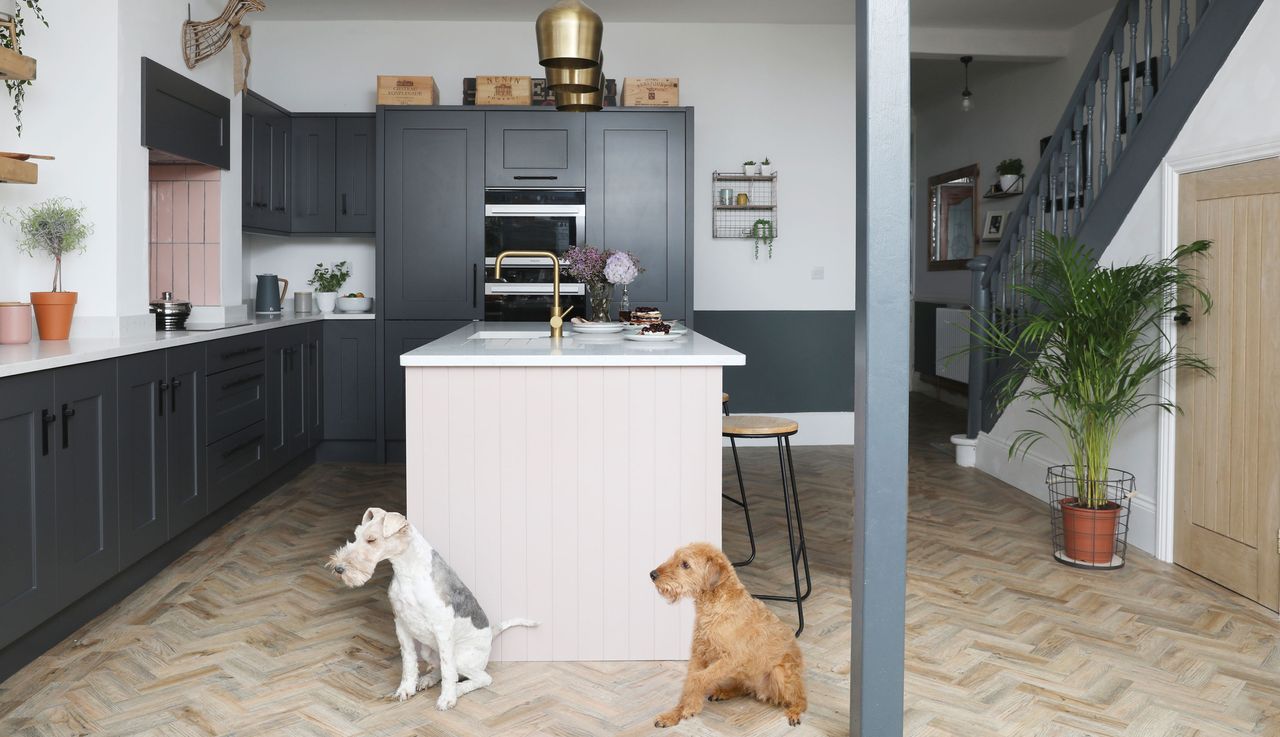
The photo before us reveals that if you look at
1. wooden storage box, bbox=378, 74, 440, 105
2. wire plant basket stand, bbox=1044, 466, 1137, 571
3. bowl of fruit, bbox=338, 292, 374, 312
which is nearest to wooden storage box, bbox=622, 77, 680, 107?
wooden storage box, bbox=378, 74, 440, 105

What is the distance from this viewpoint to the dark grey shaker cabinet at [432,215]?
608cm

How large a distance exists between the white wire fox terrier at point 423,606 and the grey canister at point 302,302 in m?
4.07

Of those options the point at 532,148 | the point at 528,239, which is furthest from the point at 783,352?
the point at 532,148

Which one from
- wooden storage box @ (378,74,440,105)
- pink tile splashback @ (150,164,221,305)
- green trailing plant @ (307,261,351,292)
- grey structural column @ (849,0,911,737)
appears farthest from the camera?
green trailing plant @ (307,261,351,292)

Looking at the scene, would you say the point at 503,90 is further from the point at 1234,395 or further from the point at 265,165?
the point at 1234,395

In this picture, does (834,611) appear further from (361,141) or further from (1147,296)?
(361,141)

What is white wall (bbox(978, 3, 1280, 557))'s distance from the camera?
3498mm

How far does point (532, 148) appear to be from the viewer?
6.12m

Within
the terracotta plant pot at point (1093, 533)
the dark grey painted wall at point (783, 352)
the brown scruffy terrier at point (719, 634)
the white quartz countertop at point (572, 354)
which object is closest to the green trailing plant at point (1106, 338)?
the terracotta plant pot at point (1093, 533)

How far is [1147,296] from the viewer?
394 centimetres

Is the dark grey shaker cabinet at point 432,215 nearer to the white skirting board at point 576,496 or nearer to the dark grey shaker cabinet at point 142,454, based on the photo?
the dark grey shaker cabinet at point 142,454

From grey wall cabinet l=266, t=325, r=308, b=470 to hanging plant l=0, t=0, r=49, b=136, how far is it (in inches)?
65.4

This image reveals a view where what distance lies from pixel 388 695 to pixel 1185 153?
11.9 ft

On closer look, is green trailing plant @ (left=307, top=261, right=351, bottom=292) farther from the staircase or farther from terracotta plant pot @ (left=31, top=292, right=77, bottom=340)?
the staircase
